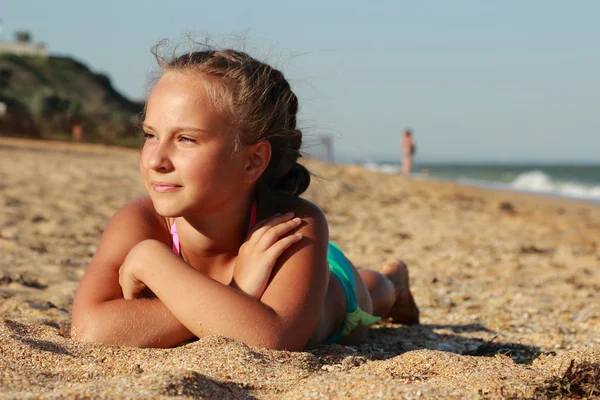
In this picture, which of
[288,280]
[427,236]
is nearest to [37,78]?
[427,236]

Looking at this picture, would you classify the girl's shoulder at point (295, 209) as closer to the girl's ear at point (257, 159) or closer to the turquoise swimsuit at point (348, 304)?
the girl's ear at point (257, 159)

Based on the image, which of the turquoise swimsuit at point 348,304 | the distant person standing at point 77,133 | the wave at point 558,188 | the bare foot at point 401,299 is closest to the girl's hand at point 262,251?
the turquoise swimsuit at point 348,304

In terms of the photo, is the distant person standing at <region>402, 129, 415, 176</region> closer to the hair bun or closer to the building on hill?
the hair bun

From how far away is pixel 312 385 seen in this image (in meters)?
1.92

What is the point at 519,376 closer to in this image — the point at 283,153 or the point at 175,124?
the point at 283,153

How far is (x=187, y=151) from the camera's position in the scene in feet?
7.72

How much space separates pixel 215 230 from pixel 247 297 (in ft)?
1.19

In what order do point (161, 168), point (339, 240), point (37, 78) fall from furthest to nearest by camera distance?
point (37, 78) → point (339, 240) → point (161, 168)

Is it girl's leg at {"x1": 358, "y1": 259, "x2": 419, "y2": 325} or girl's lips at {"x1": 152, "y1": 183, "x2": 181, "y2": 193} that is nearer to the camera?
girl's lips at {"x1": 152, "y1": 183, "x2": 181, "y2": 193}

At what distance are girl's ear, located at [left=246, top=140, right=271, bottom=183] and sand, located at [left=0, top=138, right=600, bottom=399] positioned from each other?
62cm

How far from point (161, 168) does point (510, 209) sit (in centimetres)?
1029

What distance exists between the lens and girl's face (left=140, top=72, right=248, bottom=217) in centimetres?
235

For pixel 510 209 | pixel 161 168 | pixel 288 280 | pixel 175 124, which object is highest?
pixel 175 124

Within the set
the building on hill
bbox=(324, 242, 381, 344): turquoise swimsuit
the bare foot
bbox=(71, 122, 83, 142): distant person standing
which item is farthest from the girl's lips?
the building on hill
